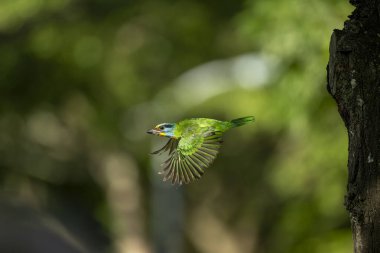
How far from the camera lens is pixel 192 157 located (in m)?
3.47

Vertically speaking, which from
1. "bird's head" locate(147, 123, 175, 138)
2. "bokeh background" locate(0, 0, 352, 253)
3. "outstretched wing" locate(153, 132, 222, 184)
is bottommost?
"outstretched wing" locate(153, 132, 222, 184)

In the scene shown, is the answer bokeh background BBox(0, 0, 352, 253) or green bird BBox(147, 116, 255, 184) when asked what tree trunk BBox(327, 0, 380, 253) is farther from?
bokeh background BBox(0, 0, 352, 253)

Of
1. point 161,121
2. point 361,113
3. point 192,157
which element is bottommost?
point 192,157

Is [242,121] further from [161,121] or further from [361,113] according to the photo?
[161,121]

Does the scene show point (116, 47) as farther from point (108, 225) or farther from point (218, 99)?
point (108, 225)

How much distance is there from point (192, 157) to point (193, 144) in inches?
2.4

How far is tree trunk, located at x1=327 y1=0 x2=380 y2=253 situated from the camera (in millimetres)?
Answer: 3246

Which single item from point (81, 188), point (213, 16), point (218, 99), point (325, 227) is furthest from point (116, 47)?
point (325, 227)

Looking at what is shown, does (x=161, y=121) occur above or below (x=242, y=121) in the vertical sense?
above

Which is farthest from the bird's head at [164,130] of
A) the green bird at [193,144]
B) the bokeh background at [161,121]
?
the bokeh background at [161,121]

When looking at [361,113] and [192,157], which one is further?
[192,157]

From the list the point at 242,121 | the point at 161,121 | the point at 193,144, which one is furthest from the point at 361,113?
the point at 161,121

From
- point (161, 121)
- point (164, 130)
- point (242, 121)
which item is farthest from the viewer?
point (161, 121)

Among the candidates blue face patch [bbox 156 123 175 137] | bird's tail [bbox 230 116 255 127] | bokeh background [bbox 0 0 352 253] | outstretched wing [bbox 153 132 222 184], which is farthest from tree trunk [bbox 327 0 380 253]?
bokeh background [bbox 0 0 352 253]
